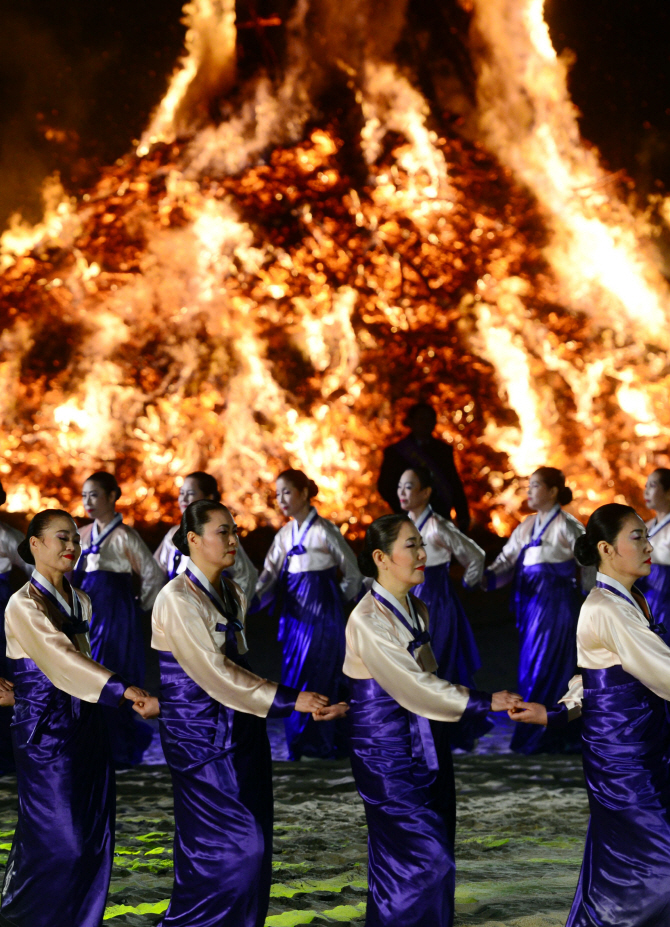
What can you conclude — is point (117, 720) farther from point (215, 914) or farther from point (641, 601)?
point (641, 601)

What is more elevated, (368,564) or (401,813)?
(368,564)

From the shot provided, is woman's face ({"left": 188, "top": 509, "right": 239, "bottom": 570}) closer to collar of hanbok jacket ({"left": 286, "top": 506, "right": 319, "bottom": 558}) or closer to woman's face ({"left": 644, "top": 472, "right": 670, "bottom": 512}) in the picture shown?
collar of hanbok jacket ({"left": 286, "top": 506, "right": 319, "bottom": 558})

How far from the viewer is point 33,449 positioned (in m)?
11.2

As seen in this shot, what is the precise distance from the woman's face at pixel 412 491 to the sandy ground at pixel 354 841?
1.28 metres

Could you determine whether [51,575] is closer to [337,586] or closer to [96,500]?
[96,500]

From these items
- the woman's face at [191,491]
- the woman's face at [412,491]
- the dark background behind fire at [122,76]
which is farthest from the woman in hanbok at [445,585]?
the dark background behind fire at [122,76]

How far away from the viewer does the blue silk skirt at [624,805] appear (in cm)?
291

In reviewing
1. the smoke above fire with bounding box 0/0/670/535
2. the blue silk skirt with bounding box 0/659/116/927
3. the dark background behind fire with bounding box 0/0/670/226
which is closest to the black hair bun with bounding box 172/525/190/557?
the blue silk skirt with bounding box 0/659/116/927

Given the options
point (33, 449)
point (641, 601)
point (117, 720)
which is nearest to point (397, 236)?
point (33, 449)

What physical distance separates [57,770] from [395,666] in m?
0.98

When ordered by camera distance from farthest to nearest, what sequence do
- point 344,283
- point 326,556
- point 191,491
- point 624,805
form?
point 344,283 → point 326,556 → point 191,491 → point 624,805

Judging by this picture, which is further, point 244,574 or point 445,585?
point 445,585

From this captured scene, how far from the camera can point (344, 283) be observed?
11.7 m

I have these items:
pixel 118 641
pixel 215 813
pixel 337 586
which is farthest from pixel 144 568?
pixel 215 813
